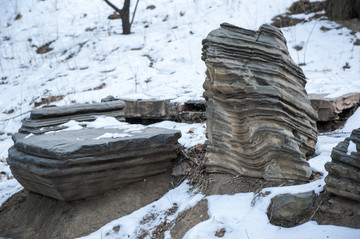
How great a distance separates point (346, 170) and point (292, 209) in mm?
438

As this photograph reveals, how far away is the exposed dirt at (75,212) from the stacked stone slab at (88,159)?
0.29 feet

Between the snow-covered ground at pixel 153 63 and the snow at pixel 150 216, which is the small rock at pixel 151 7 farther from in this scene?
the snow at pixel 150 216

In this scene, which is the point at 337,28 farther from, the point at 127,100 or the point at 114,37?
the point at 114,37

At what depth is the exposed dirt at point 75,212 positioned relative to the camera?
10.1 ft

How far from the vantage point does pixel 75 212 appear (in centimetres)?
317

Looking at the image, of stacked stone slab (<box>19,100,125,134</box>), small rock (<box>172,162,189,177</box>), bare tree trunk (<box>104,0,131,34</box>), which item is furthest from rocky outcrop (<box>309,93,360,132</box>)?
bare tree trunk (<box>104,0,131,34</box>)

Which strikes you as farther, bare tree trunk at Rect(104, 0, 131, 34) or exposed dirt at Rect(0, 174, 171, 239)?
bare tree trunk at Rect(104, 0, 131, 34)

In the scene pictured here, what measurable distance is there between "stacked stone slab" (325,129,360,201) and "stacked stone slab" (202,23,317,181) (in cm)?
40

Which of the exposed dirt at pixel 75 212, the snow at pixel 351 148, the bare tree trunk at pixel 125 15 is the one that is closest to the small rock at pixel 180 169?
the exposed dirt at pixel 75 212

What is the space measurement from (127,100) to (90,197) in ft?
7.01

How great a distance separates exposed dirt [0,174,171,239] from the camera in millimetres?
3080

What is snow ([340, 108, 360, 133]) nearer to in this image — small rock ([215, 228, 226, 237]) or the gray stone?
the gray stone

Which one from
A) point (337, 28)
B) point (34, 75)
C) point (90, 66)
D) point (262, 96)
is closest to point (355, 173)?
point (262, 96)

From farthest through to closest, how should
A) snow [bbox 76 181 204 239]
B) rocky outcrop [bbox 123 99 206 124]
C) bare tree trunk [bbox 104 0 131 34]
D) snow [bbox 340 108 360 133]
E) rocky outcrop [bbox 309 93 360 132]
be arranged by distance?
bare tree trunk [bbox 104 0 131 34]
rocky outcrop [bbox 123 99 206 124]
rocky outcrop [bbox 309 93 360 132]
snow [bbox 340 108 360 133]
snow [bbox 76 181 204 239]
